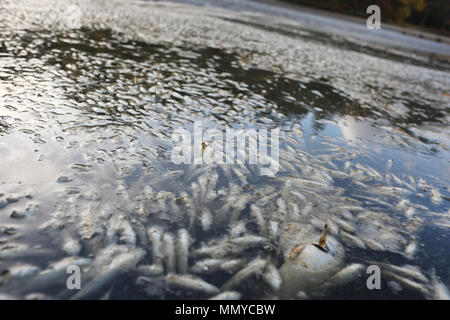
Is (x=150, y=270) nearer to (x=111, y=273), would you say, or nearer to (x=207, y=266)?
(x=111, y=273)

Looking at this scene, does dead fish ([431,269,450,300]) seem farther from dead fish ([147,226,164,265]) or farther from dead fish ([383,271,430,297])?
dead fish ([147,226,164,265])

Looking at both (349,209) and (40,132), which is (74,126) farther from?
(349,209)

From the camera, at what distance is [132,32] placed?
1524 cm

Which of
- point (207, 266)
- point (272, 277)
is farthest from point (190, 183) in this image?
point (272, 277)

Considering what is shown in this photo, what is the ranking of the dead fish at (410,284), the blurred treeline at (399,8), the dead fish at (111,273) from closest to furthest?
the dead fish at (111,273), the dead fish at (410,284), the blurred treeline at (399,8)

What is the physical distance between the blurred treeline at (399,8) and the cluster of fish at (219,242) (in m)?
61.0

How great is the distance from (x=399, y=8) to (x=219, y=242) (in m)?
70.5

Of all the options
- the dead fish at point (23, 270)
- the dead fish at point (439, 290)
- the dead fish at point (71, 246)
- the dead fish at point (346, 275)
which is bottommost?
the dead fish at point (439, 290)

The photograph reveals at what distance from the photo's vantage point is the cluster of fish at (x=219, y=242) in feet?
11.2

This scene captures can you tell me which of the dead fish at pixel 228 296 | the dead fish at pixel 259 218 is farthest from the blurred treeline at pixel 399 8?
the dead fish at pixel 228 296

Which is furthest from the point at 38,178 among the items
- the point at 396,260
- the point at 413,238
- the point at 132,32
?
the point at 132,32

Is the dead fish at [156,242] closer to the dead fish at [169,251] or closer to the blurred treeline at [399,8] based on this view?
the dead fish at [169,251]
